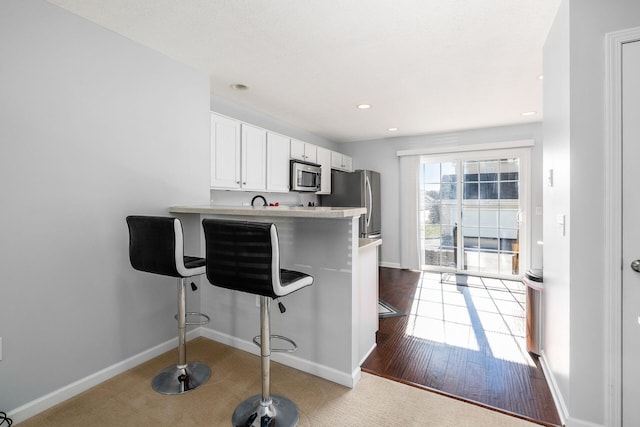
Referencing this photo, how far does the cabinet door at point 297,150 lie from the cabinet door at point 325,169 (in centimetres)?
51

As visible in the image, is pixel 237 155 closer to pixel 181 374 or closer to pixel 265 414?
pixel 181 374

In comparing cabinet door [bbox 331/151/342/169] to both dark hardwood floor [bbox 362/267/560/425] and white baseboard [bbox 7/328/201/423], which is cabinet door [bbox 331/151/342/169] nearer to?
dark hardwood floor [bbox 362/267/560/425]

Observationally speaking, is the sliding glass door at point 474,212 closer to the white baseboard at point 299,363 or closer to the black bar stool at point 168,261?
the white baseboard at point 299,363

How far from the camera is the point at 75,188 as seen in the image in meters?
1.87

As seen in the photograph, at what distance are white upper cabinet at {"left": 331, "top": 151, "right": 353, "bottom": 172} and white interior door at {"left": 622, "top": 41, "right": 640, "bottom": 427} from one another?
12.8 ft

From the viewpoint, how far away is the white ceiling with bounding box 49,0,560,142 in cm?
179

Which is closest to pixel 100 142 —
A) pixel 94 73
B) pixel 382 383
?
pixel 94 73

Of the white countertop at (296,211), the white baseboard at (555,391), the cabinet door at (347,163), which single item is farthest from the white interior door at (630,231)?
the cabinet door at (347,163)

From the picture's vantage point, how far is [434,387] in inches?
Result: 77.2

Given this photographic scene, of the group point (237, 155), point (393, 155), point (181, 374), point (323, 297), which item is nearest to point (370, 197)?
point (393, 155)

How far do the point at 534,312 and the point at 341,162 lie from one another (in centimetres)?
374

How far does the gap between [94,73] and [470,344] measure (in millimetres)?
3488

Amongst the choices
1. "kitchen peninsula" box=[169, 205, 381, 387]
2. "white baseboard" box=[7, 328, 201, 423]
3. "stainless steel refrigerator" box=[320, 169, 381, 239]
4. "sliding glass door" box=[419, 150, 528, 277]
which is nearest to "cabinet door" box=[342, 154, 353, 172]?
→ "stainless steel refrigerator" box=[320, 169, 381, 239]

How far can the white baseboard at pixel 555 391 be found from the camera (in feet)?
5.32
